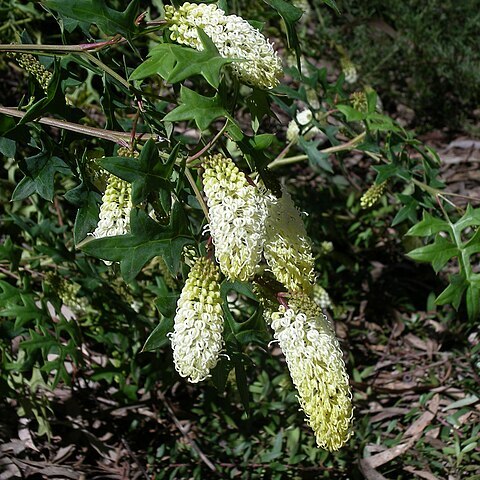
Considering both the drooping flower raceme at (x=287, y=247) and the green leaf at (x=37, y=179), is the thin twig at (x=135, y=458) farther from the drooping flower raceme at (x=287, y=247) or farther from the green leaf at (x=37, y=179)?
the drooping flower raceme at (x=287, y=247)

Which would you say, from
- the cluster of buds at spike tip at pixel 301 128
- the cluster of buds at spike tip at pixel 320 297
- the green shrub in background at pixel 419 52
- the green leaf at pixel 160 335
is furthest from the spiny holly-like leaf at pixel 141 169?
the green shrub in background at pixel 419 52

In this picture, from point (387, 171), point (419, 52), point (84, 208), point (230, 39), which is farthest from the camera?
point (419, 52)

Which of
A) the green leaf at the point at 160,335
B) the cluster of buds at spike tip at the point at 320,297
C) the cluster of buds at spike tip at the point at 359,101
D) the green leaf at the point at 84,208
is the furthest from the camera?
the cluster of buds at spike tip at the point at 320,297

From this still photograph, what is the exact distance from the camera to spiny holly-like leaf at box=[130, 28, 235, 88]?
130cm

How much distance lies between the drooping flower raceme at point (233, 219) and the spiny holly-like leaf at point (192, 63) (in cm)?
17

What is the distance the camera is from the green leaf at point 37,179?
1811 millimetres

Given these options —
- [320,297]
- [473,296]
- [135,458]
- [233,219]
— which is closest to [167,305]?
[233,219]

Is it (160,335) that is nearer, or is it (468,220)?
(160,335)

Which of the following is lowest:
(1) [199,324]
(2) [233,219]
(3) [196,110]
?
(1) [199,324]

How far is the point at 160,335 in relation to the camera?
1.57 metres

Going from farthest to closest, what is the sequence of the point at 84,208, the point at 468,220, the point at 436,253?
the point at 468,220 → the point at 436,253 → the point at 84,208

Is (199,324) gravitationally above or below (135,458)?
above

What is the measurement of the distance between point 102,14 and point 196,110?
31 centimetres

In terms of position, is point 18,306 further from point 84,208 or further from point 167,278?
point 84,208
